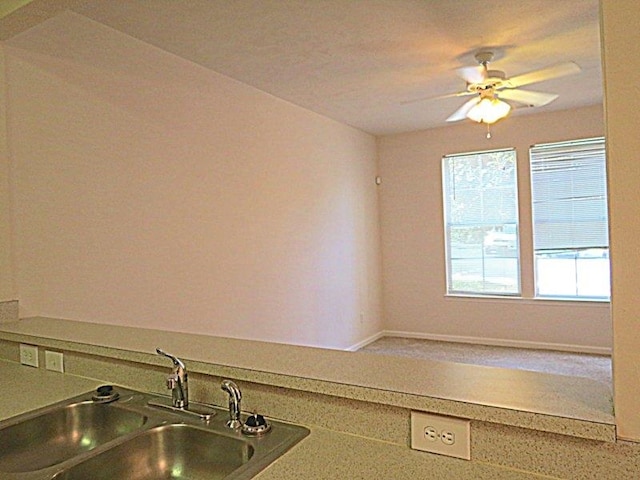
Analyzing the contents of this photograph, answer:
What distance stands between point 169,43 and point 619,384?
3.12 metres

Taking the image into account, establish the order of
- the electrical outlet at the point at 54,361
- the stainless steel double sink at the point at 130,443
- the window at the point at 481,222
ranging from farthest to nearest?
the window at the point at 481,222
the electrical outlet at the point at 54,361
the stainless steel double sink at the point at 130,443

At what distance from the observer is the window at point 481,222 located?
5707 millimetres

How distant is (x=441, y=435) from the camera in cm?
105

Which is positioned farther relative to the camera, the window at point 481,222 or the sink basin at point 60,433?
the window at point 481,222

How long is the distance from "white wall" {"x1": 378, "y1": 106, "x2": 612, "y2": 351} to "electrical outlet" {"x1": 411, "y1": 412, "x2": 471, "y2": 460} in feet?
16.4

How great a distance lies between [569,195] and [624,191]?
16.6ft

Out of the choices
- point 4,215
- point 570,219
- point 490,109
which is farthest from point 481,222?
point 4,215

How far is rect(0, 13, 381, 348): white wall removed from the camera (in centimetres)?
247

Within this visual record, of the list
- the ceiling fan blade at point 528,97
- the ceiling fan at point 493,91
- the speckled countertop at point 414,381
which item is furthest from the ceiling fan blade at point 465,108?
the speckled countertop at point 414,381

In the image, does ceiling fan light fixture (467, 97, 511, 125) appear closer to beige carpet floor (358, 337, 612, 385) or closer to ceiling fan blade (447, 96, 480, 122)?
ceiling fan blade (447, 96, 480, 122)

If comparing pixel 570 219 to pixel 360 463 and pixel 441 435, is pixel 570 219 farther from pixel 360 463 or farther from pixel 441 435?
pixel 360 463

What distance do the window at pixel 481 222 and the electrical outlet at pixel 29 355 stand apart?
5001mm

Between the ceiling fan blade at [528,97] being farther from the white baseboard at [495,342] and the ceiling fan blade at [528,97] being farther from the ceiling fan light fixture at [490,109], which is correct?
the white baseboard at [495,342]

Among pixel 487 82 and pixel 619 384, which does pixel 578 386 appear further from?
pixel 487 82
